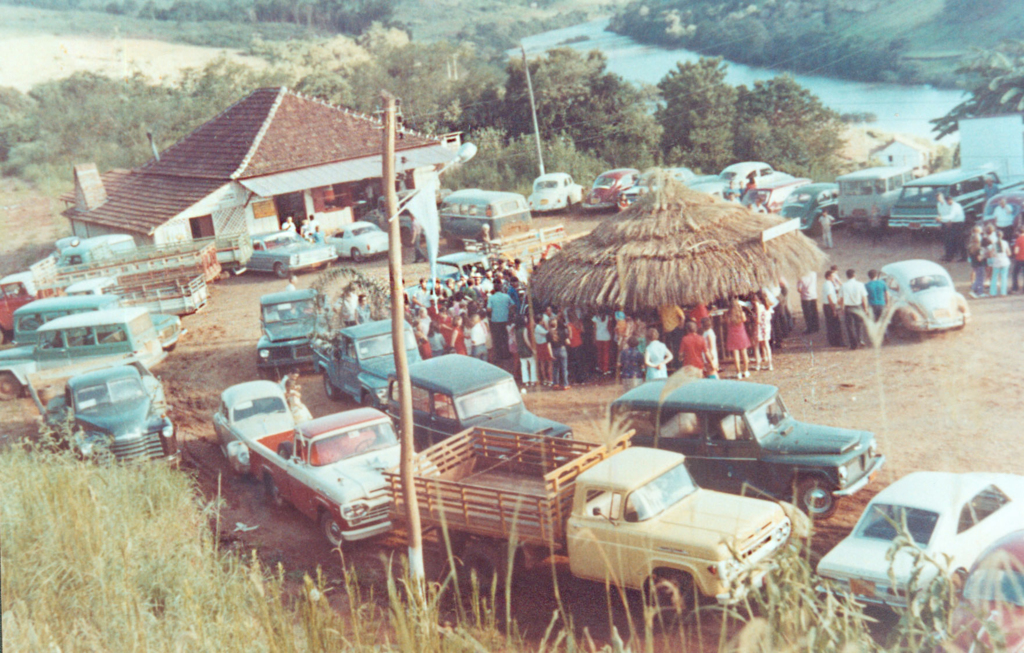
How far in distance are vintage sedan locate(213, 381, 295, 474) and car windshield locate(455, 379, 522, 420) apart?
2647 millimetres

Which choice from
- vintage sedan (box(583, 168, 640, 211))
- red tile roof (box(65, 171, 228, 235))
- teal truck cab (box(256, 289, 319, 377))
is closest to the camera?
teal truck cab (box(256, 289, 319, 377))

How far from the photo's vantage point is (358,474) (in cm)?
986

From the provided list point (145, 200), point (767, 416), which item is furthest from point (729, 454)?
point (145, 200)

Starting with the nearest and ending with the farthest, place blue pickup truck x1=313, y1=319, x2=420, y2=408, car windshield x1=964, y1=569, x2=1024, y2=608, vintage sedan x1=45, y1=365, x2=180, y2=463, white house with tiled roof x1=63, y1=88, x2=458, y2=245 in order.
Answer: car windshield x1=964, y1=569, x2=1024, y2=608 < vintage sedan x1=45, y1=365, x2=180, y2=463 < blue pickup truck x1=313, y1=319, x2=420, y2=408 < white house with tiled roof x1=63, y1=88, x2=458, y2=245

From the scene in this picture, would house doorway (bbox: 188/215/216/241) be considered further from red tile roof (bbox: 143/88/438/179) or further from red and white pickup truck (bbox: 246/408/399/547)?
red and white pickup truck (bbox: 246/408/399/547)

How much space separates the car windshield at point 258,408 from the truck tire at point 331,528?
2.92 metres

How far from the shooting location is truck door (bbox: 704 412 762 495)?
8734 mm

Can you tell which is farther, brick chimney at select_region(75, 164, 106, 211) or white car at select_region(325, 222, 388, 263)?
brick chimney at select_region(75, 164, 106, 211)

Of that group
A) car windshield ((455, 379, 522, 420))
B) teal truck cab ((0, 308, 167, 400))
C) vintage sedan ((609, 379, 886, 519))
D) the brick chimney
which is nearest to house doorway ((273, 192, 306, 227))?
the brick chimney

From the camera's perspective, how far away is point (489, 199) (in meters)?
24.1

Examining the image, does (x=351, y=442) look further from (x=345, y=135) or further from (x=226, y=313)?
(x=345, y=135)

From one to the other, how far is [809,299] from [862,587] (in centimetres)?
804

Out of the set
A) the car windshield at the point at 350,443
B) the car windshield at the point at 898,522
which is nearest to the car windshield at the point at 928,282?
the car windshield at the point at 898,522

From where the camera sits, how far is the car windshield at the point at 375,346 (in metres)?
13.7
